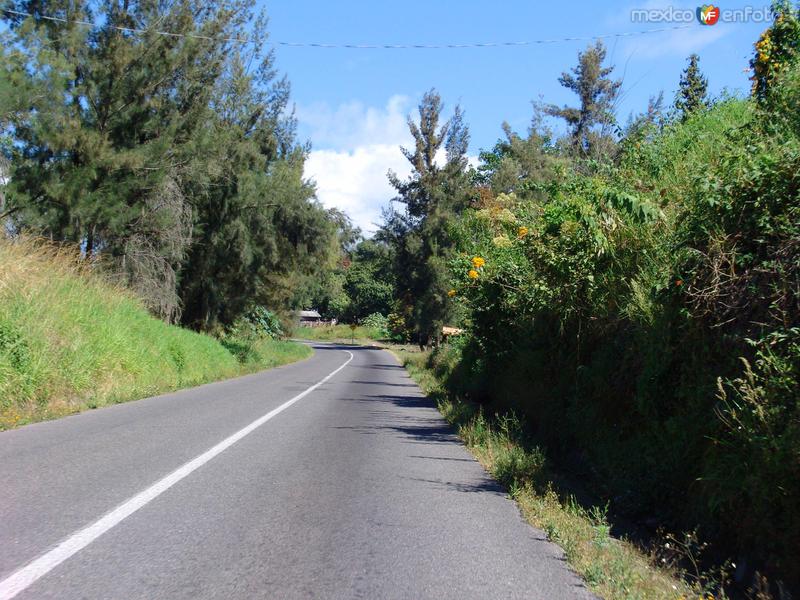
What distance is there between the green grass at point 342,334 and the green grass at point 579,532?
3073 inches

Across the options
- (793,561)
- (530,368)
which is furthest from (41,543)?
(530,368)

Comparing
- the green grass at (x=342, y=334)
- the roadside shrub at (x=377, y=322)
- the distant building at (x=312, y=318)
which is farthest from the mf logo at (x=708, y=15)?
the distant building at (x=312, y=318)

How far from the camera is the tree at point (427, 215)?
51.0m

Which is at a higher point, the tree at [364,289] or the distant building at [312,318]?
the tree at [364,289]

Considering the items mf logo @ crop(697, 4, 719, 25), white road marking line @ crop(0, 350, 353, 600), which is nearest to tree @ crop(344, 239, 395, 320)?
mf logo @ crop(697, 4, 719, 25)

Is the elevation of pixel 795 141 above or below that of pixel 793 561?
above

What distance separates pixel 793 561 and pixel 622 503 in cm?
269

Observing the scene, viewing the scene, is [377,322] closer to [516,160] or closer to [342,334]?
[342,334]

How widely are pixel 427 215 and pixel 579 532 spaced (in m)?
47.8

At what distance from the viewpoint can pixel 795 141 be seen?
6.00 meters

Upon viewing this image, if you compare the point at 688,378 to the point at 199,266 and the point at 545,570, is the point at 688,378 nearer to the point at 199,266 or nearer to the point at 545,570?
the point at 545,570

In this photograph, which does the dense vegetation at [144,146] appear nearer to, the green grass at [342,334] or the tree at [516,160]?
the tree at [516,160]

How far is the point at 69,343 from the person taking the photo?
1444 cm

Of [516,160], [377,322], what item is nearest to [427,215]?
[516,160]
